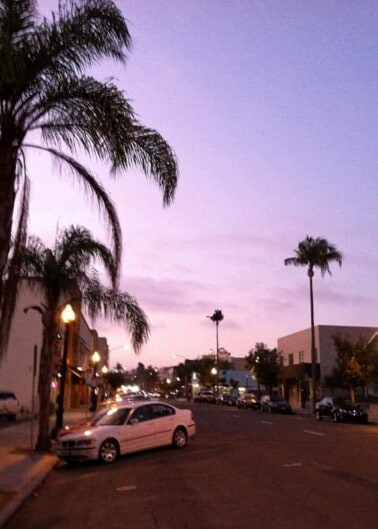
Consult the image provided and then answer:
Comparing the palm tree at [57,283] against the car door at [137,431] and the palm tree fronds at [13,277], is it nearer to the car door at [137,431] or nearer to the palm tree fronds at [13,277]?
the car door at [137,431]

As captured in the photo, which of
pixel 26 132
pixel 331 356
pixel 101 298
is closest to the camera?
pixel 26 132

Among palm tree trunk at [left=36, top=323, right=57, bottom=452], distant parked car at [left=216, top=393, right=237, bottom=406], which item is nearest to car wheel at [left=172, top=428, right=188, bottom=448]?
palm tree trunk at [left=36, top=323, right=57, bottom=452]

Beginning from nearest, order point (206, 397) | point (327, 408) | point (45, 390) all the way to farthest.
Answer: point (45, 390) → point (327, 408) → point (206, 397)

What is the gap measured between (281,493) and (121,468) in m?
5.99

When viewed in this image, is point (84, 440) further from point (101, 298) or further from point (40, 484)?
point (101, 298)

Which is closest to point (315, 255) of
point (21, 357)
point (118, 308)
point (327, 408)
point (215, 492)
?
point (327, 408)

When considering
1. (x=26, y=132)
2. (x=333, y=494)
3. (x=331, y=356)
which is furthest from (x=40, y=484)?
(x=331, y=356)

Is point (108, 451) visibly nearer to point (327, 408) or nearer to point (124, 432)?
point (124, 432)

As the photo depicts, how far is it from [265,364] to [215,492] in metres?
64.9

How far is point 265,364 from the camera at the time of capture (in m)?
76.4

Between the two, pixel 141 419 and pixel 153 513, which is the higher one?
pixel 141 419

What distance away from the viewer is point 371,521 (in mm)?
9547

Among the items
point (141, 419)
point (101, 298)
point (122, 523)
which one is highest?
point (101, 298)

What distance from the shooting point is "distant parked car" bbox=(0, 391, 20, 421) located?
37938 mm
